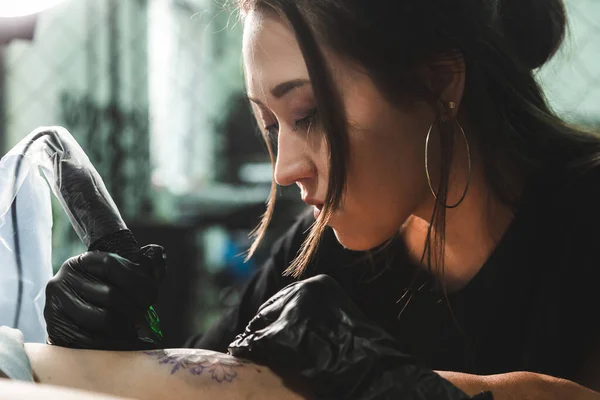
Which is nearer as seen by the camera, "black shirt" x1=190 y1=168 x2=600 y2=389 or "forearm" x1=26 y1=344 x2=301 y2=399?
"forearm" x1=26 y1=344 x2=301 y2=399

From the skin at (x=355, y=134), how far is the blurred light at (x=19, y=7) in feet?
0.98

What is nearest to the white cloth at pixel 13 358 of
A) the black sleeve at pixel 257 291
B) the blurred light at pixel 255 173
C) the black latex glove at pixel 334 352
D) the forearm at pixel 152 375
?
the forearm at pixel 152 375

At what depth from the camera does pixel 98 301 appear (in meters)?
0.64

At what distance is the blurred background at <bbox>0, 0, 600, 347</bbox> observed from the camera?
5.53ft

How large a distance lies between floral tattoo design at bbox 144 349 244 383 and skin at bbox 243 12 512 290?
0.86 ft

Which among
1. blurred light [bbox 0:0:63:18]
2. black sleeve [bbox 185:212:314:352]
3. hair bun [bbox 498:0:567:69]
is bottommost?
black sleeve [bbox 185:212:314:352]

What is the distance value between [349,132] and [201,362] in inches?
13.6

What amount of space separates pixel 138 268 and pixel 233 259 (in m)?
1.36

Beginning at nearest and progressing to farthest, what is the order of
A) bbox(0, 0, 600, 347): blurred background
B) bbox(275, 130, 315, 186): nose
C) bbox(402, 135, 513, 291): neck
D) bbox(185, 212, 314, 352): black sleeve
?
bbox(275, 130, 315, 186): nose, bbox(402, 135, 513, 291): neck, bbox(185, 212, 314, 352): black sleeve, bbox(0, 0, 600, 347): blurred background

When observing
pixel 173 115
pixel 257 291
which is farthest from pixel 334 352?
pixel 173 115

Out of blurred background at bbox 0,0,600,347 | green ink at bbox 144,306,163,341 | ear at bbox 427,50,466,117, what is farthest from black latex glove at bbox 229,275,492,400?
blurred background at bbox 0,0,600,347

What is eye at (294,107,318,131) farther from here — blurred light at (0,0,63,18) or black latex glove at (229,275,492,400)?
blurred light at (0,0,63,18)

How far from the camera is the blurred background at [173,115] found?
1687mm

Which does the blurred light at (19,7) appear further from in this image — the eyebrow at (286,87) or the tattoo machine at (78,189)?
the eyebrow at (286,87)
